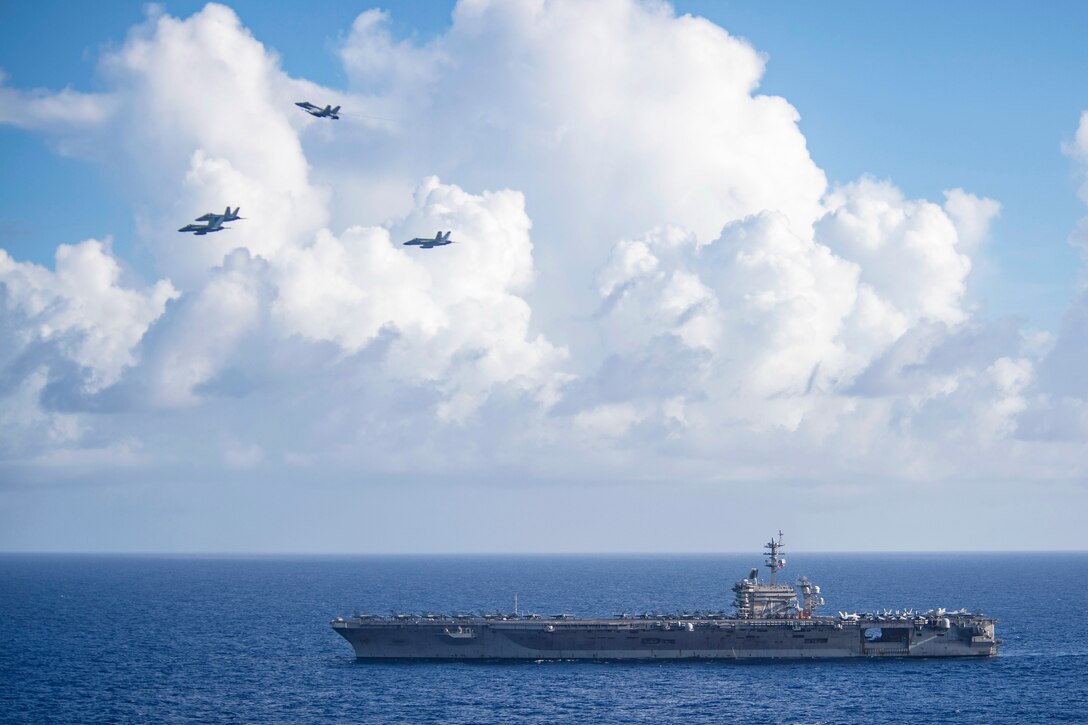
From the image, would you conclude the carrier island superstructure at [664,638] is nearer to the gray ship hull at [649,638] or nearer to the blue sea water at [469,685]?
the gray ship hull at [649,638]

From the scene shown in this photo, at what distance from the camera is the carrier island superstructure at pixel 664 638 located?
298 feet

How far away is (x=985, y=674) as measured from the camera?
85062mm

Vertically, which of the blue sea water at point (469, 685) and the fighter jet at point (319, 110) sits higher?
the fighter jet at point (319, 110)

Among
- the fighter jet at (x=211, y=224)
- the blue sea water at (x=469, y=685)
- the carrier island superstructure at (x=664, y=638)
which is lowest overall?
the blue sea water at (x=469, y=685)

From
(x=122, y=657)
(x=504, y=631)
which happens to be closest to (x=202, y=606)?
(x=122, y=657)

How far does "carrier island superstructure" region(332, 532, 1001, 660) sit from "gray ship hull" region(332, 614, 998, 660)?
79 millimetres

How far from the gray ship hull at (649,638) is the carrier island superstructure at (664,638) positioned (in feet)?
0.26

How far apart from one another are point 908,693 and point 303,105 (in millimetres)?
61317

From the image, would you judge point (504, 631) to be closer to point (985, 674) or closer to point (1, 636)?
Answer: point (985, 674)

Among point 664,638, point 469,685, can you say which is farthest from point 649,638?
point 469,685

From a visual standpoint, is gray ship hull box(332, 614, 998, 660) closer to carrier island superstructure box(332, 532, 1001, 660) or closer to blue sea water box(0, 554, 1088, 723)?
carrier island superstructure box(332, 532, 1001, 660)

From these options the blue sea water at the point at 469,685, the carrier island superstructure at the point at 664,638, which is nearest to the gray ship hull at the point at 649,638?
the carrier island superstructure at the point at 664,638

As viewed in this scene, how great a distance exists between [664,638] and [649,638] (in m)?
1.18

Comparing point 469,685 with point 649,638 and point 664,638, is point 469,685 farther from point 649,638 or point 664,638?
point 664,638
